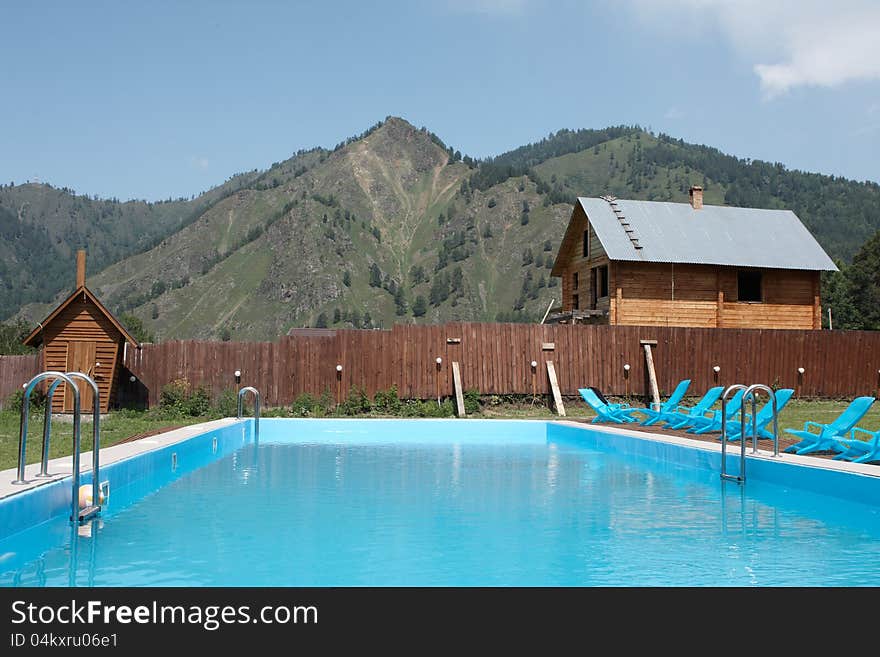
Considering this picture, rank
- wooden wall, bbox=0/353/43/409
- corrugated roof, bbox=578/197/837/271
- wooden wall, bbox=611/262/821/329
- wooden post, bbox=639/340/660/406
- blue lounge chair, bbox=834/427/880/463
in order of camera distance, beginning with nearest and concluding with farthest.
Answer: blue lounge chair, bbox=834/427/880/463 < wooden wall, bbox=0/353/43/409 < wooden post, bbox=639/340/660/406 < wooden wall, bbox=611/262/821/329 < corrugated roof, bbox=578/197/837/271

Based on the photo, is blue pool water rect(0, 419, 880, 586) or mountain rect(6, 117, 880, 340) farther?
mountain rect(6, 117, 880, 340)

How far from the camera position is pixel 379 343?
18.8 meters

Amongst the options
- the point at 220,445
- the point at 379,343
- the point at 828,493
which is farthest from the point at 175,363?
the point at 828,493

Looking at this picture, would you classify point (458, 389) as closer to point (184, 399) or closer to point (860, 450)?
point (184, 399)

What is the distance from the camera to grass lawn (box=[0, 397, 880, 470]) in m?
10.4

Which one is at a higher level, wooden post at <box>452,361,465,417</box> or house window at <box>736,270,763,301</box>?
house window at <box>736,270,763,301</box>

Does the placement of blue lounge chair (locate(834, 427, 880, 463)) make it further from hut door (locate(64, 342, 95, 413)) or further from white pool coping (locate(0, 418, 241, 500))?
hut door (locate(64, 342, 95, 413))

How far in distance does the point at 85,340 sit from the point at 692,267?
16867 mm

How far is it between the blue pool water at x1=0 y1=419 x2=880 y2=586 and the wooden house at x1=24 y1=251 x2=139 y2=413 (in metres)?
6.99

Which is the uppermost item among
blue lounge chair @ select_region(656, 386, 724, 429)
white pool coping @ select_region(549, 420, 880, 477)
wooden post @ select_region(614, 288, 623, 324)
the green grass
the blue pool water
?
wooden post @ select_region(614, 288, 623, 324)

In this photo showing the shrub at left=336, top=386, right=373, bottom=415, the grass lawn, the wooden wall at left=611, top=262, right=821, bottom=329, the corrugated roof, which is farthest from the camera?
the corrugated roof

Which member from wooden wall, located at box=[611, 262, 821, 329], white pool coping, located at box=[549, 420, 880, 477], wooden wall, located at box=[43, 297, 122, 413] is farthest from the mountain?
white pool coping, located at box=[549, 420, 880, 477]

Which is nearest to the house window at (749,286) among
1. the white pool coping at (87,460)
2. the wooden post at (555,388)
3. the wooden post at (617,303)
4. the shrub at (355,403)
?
the wooden post at (617,303)
